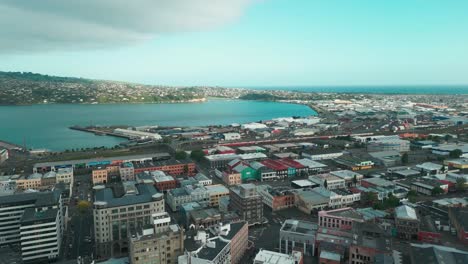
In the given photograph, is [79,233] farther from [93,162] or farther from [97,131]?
[97,131]

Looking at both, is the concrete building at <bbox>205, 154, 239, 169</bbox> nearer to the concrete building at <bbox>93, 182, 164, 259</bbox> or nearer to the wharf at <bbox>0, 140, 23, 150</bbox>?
the concrete building at <bbox>93, 182, 164, 259</bbox>

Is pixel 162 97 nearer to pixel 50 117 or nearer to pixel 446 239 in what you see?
pixel 50 117

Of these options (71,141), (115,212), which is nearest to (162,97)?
(71,141)

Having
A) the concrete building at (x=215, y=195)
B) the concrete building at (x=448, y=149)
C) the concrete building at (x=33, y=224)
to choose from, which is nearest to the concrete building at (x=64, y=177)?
the concrete building at (x=33, y=224)

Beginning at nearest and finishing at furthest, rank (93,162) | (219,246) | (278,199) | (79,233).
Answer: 1. (219,246)
2. (79,233)
3. (278,199)
4. (93,162)

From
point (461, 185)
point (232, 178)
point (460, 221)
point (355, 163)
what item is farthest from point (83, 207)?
point (461, 185)

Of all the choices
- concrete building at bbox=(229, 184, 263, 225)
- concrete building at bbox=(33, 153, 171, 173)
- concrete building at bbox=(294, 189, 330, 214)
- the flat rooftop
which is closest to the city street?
concrete building at bbox=(33, 153, 171, 173)

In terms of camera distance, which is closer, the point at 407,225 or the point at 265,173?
the point at 407,225
